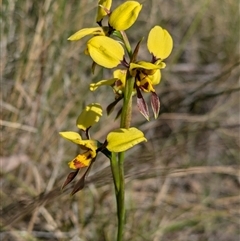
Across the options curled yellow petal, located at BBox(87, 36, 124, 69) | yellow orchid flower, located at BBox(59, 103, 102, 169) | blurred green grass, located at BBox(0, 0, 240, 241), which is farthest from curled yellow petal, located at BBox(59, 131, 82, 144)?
blurred green grass, located at BBox(0, 0, 240, 241)

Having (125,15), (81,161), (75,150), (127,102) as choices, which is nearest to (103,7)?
(125,15)

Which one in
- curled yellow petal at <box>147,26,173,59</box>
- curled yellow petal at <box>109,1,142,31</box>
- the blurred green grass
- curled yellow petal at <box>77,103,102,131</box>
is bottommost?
the blurred green grass

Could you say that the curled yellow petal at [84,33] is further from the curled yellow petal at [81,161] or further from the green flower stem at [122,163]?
the curled yellow petal at [81,161]

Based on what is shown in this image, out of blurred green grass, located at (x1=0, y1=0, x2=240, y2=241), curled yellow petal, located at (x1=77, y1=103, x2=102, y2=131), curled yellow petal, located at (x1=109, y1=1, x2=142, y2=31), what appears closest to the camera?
curled yellow petal, located at (x1=109, y1=1, x2=142, y2=31)

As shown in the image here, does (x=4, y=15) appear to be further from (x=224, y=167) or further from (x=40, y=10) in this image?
(x=224, y=167)

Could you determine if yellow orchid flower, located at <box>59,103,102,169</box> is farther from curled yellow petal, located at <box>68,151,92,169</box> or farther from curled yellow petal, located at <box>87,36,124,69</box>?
curled yellow petal, located at <box>87,36,124,69</box>

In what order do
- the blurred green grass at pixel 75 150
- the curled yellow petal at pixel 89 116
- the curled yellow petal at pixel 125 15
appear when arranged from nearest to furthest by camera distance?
the curled yellow petal at pixel 125 15 < the curled yellow petal at pixel 89 116 < the blurred green grass at pixel 75 150

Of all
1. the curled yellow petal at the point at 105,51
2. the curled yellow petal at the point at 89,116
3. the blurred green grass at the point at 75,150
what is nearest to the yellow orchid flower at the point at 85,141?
the curled yellow petal at the point at 89,116
